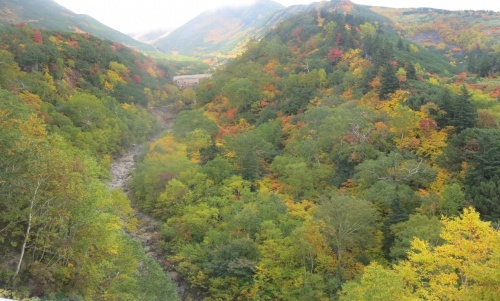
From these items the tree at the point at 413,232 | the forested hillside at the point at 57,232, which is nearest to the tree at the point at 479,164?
the tree at the point at 413,232

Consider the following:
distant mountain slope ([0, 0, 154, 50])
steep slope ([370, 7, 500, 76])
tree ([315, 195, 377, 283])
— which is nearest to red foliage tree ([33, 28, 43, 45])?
tree ([315, 195, 377, 283])

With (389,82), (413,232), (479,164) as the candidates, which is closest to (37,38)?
(389,82)

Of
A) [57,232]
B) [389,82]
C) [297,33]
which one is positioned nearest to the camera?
[57,232]

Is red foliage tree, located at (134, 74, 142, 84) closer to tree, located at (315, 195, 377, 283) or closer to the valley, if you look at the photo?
the valley

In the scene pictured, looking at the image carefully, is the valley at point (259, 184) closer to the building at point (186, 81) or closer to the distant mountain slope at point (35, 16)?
the building at point (186, 81)

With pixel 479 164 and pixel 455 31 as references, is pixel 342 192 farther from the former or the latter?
pixel 455 31

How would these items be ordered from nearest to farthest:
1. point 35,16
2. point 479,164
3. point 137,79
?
point 479,164, point 137,79, point 35,16

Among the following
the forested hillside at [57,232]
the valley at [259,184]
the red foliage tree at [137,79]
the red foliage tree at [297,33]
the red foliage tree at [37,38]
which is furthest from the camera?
the red foliage tree at [297,33]

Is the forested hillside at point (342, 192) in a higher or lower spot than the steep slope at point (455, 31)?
lower
